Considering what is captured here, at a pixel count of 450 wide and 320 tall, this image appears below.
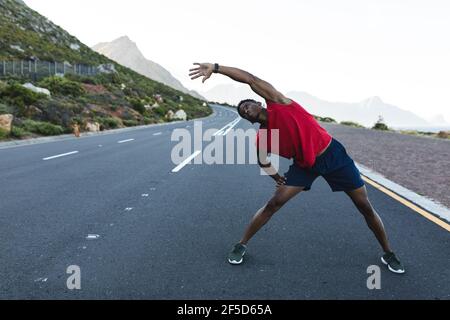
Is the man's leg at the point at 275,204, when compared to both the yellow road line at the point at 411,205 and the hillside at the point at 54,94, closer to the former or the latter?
the yellow road line at the point at 411,205

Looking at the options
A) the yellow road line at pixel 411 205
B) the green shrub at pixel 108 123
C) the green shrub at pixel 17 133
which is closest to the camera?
the yellow road line at pixel 411 205

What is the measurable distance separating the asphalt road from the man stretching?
0.40m

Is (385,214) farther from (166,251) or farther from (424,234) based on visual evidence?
(166,251)

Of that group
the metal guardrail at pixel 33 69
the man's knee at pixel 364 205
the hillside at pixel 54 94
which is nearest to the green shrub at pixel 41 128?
the hillside at pixel 54 94

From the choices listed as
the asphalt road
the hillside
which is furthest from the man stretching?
the hillside

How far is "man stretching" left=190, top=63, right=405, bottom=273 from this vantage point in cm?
357

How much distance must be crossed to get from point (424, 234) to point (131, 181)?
5416mm

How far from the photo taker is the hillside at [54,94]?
21.9m

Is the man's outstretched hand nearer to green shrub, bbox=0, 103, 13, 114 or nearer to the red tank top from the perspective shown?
the red tank top

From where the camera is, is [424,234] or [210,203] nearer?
[424,234]

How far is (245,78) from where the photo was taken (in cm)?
350

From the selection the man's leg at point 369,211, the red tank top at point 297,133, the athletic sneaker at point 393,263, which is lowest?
the athletic sneaker at point 393,263
